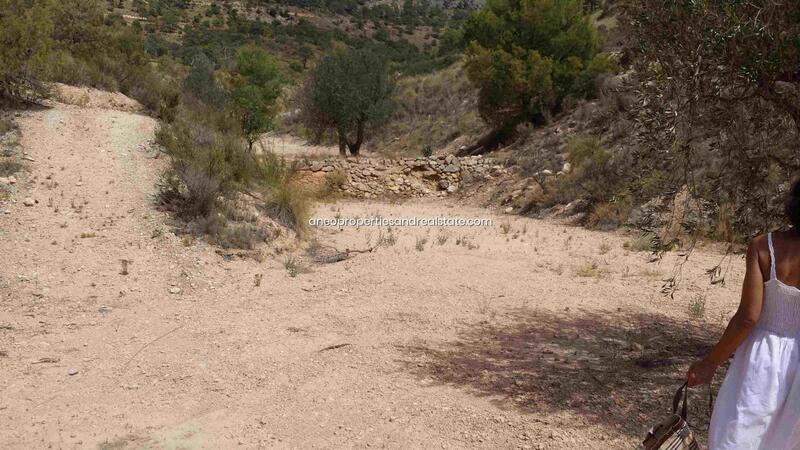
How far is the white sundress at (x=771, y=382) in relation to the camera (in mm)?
2008

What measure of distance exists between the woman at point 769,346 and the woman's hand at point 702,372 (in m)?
0.13

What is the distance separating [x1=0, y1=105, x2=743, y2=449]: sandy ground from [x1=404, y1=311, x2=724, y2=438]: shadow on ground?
2cm

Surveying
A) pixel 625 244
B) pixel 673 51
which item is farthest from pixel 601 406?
pixel 625 244

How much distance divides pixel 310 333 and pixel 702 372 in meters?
3.54

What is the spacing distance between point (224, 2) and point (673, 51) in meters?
67.0

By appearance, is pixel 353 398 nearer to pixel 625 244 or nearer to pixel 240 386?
pixel 240 386

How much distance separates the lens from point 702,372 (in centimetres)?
225

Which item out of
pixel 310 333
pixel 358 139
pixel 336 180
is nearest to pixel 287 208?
pixel 310 333

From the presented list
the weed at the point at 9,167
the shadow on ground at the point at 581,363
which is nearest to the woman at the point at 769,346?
the shadow on ground at the point at 581,363

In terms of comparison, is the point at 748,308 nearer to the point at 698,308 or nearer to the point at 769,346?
the point at 769,346

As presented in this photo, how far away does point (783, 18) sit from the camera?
122 inches

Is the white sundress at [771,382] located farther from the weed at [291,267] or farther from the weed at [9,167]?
the weed at [9,167]

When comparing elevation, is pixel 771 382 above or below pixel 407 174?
above

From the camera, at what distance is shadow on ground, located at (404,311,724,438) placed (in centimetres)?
367
